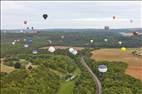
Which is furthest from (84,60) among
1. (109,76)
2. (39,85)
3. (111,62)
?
(39,85)

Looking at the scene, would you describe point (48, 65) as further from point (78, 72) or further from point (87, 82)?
point (87, 82)

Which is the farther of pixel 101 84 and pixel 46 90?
pixel 101 84

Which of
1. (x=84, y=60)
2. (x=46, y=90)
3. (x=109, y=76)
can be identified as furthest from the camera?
(x=84, y=60)

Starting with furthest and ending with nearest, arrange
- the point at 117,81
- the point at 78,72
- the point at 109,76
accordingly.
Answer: the point at 78,72, the point at 109,76, the point at 117,81

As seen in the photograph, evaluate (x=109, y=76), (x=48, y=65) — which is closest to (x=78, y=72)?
(x=48, y=65)

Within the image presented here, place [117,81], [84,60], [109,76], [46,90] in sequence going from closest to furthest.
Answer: [46,90], [117,81], [109,76], [84,60]

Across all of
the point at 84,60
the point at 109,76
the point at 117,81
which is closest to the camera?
the point at 117,81

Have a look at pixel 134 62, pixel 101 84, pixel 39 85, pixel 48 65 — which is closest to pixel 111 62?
pixel 134 62

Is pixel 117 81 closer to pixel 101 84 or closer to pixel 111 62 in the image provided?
pixel 101 84

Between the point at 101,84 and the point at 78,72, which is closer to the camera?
the point at 101,84

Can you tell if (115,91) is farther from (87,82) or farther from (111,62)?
(111,62)
